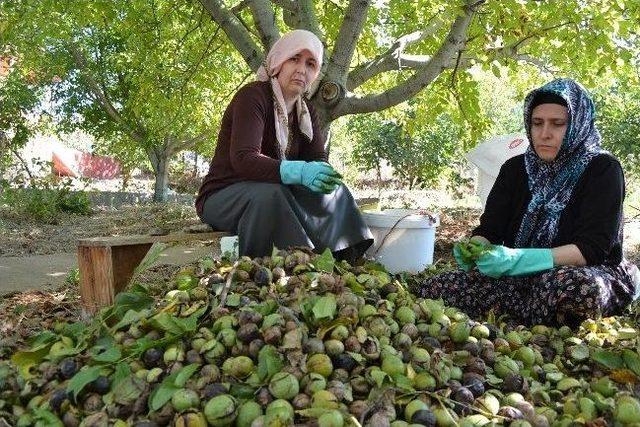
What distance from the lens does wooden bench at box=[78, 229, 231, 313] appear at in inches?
118

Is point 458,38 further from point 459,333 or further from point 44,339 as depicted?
point 44,339

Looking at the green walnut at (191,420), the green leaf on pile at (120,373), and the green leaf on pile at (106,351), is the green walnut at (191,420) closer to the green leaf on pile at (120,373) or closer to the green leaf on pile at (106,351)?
the green leaf on pile at (120,373)

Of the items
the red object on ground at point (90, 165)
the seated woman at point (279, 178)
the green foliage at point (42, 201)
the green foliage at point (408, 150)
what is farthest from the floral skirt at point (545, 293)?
the red object on ground at point (90, 165)

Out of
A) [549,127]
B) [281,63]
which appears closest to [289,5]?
[281,63]

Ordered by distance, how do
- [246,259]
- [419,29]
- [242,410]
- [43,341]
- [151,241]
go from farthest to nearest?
[419,29]
[151,241]
[246,259]
[43,341]
[242,410]

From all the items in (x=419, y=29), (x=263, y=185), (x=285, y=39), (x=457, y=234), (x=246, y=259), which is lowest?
(x=457, y=234)

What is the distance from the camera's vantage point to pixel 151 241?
312 centimetres

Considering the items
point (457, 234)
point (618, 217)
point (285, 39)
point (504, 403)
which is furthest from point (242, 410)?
point (457, 234)

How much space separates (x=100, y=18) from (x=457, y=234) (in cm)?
403

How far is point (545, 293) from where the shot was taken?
114 inches

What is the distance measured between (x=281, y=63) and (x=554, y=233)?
165 cm

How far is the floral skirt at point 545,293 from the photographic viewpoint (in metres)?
2.82

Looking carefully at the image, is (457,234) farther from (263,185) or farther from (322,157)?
(263,185)

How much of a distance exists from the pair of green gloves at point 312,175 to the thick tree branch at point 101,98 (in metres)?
9.57
